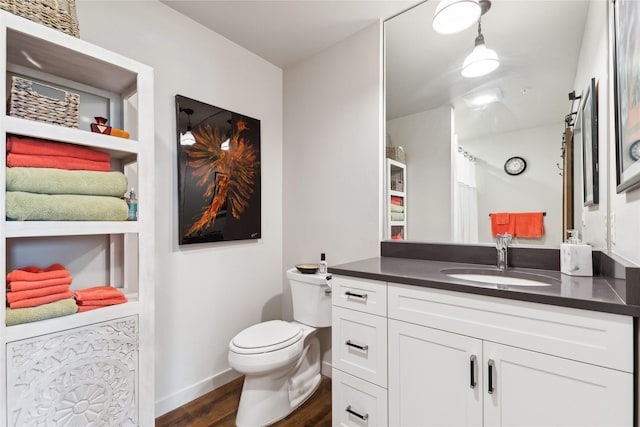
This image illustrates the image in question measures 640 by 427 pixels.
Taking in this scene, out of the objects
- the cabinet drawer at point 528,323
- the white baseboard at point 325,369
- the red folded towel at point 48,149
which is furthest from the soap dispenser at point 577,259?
the red folded towel at point 48,149

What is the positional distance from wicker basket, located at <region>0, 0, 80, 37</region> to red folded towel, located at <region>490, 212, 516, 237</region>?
7.01 feet

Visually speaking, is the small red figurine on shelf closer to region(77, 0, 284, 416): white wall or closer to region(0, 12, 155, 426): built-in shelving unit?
region(0, 12, 155, 426): built-in shelving unit

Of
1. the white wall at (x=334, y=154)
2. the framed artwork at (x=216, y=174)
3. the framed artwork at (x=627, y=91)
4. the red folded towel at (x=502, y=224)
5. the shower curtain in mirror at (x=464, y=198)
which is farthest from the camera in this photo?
the white wall at (x=334, y=154)

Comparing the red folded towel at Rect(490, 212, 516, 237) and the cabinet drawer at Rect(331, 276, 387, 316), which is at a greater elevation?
the red folded towel at Rect(490, 212, 516, 237)

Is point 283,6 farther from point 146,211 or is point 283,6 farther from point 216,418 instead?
point 216,418

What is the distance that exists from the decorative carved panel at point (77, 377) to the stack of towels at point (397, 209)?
1541 mm

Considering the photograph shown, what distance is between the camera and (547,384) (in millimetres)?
959

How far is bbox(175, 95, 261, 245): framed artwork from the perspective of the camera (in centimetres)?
191

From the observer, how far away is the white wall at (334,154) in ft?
6.72

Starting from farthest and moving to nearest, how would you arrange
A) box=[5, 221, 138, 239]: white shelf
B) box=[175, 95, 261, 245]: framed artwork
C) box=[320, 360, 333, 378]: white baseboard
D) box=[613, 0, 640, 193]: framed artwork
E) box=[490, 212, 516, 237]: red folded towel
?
box=[320, 360, 333, 378]: white baseboard
box=[175, 95, 261, 245]: framed artwork
box=[490, 212, 516, 237]: red folded towel
box=[5, 221, 138, 239]: white shelf
box=[613, 0, 640, 193]: framed artwork

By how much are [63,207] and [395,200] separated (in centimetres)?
170

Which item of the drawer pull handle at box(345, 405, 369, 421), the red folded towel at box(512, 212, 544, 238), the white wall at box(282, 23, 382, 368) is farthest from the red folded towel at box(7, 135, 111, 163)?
the red folded towel at box(512, 212, 544, 238)

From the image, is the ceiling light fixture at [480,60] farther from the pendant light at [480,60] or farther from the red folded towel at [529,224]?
the red folded towel at [529,224]

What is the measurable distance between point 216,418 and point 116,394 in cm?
67
